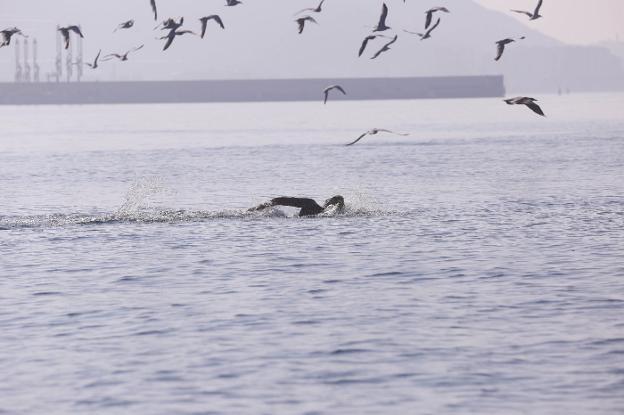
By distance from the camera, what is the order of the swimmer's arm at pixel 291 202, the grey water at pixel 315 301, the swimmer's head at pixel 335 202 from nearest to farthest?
the grey water at pixel 315 301 < the swimmer's arm at pixel 291 202 < the swimmer's head at pixel 335 202

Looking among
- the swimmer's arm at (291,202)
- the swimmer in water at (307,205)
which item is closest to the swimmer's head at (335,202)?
the swimmer in water at (307,205)

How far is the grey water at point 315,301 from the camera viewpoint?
20.2m

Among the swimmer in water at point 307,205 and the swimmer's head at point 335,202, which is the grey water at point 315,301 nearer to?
the swimmer in water at point 307,205

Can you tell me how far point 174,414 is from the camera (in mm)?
18859

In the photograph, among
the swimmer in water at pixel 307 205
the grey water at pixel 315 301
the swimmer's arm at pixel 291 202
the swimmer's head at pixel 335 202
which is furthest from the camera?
the swimmer's head at pixel 335 202

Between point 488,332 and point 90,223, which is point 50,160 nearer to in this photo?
point 90,223

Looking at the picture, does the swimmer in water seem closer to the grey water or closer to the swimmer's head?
the swimmer's head

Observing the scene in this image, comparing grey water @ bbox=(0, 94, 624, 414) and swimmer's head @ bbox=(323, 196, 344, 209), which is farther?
swimmer's head @ bbox=(323, 196, 344, 209)

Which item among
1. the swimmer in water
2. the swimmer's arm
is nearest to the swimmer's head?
the swimmer in water

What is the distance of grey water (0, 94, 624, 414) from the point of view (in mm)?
20219

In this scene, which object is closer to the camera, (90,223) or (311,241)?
(311,241)

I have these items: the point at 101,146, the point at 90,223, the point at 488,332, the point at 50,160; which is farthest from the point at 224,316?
the point at 101,146

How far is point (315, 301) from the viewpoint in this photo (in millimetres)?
28906

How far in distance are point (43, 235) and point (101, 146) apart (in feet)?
288
